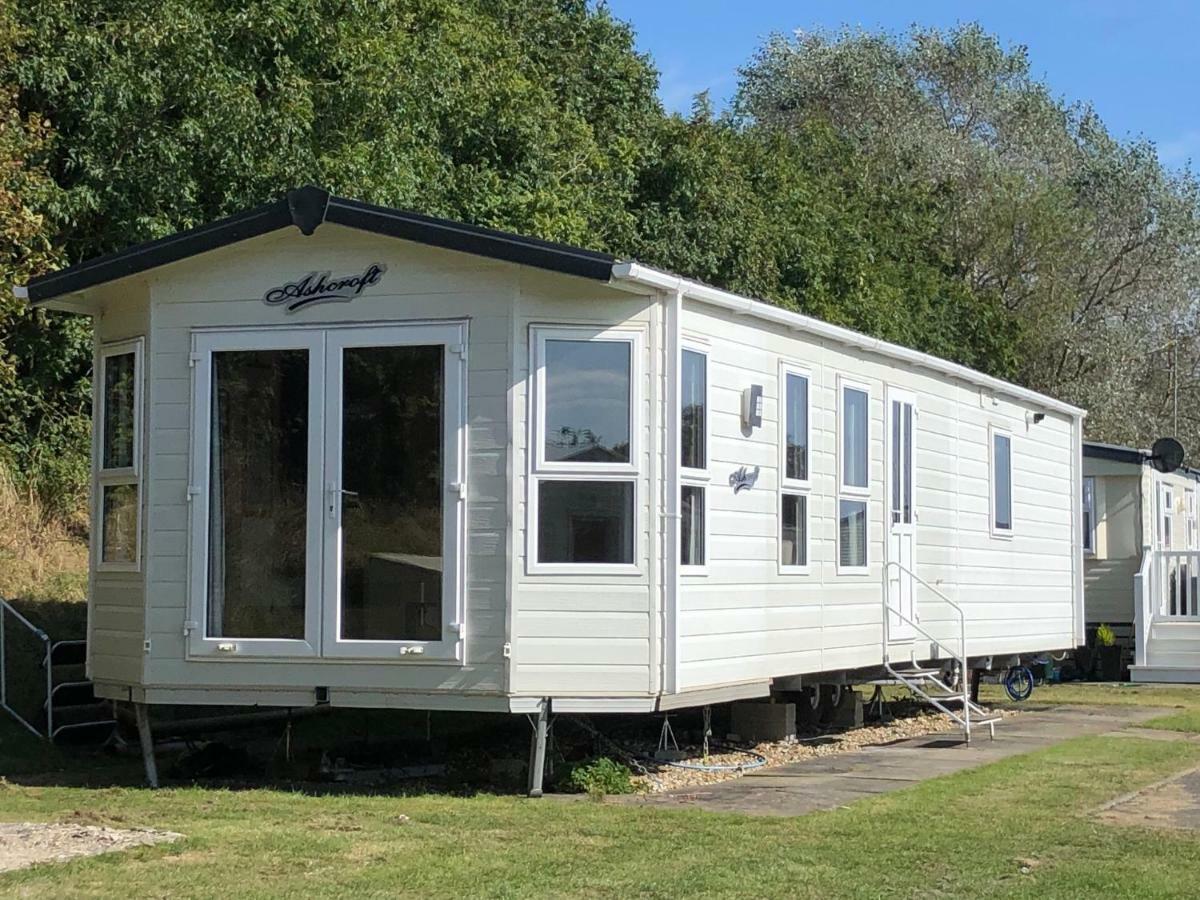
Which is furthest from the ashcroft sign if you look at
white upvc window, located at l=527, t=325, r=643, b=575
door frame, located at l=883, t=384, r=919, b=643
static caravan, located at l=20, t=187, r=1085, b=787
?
door frame, located at l=883, t=384, r=919, b=643

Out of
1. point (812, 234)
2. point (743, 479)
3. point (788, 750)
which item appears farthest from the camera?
point (812, 234)

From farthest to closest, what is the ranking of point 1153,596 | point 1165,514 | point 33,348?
point 1165,514, point 1153,596, point 33,348

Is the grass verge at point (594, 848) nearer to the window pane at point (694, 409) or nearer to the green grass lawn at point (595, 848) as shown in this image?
the green grass lawn at point (595, 848)

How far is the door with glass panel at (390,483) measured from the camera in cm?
997

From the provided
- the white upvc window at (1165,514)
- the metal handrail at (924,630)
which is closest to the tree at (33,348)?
the metal handrail at (924,630)

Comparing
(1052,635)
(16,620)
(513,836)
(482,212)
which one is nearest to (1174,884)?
(513,836)

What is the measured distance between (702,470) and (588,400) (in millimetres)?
1026

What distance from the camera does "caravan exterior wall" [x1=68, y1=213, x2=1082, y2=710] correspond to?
9.88 meters

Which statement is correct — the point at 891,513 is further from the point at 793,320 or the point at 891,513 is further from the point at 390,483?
the point at 390,483

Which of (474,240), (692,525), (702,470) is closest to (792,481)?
(702,470)

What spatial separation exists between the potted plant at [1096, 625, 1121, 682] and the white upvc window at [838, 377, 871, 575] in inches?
463

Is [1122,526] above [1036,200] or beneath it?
beneath

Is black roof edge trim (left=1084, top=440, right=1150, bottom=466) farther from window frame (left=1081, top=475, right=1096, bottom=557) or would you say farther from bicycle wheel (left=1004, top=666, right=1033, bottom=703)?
bicycle wheel (left=1004, top=666, right=1033, bottom=703)

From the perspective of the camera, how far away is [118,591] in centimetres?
1086
